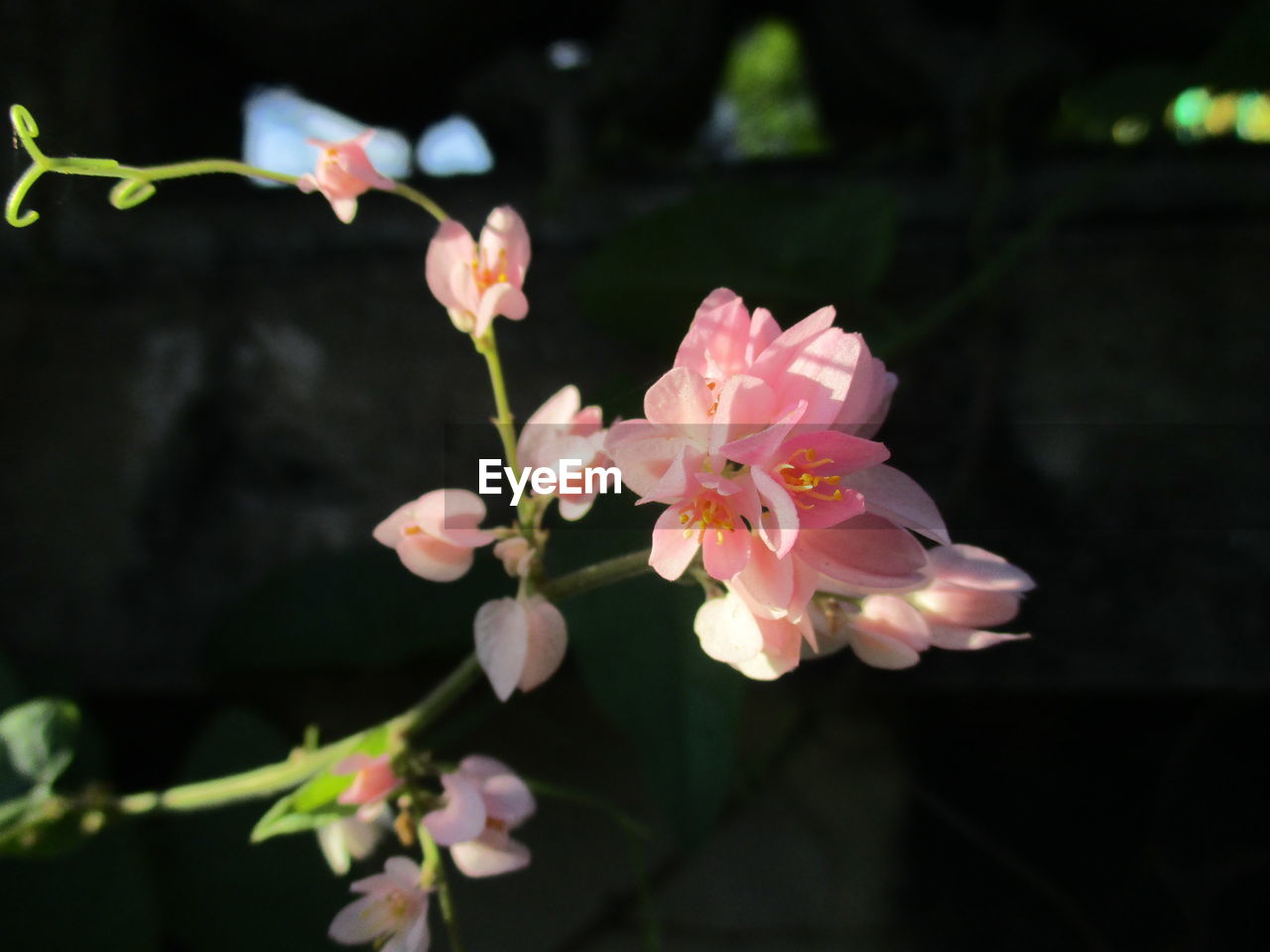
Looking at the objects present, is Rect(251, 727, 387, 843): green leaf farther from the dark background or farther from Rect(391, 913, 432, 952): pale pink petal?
the dark background

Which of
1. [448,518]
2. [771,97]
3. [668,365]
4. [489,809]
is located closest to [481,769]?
[489,809]

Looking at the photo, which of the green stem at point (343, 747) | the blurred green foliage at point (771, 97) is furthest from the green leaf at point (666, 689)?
the blurred green foliage at point (771, 97)

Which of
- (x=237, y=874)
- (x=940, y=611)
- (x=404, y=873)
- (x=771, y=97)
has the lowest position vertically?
(x=237, y=874)

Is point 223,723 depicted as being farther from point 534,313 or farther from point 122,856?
point 534,313

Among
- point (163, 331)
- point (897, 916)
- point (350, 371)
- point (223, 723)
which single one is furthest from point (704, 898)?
point (163, 331)

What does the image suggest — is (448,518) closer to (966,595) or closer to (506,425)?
(506,425)

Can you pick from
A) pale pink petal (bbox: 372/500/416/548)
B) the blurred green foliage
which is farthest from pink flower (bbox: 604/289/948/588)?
the blurred green foliage

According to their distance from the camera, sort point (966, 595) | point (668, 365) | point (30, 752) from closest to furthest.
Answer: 1. point (966, 595)
2. point (30, 752)
3. point (668, 365)
